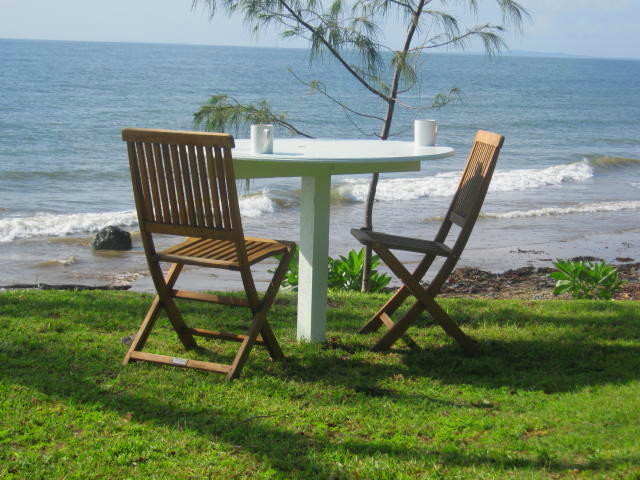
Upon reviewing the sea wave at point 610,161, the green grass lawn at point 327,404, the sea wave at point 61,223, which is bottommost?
the sea wave at point 610,161

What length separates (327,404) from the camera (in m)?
3.45

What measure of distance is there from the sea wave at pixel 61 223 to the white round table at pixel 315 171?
8.43m

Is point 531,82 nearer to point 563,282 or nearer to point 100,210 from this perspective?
point 100,210

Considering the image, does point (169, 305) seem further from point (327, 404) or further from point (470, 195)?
point (470, 195)

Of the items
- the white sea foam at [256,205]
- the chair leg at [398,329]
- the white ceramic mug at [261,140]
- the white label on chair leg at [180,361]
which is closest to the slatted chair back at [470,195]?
the chair leg at [398,329]

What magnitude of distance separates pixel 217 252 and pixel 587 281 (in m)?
3.78

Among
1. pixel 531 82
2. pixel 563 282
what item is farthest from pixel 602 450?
pixel 531 82

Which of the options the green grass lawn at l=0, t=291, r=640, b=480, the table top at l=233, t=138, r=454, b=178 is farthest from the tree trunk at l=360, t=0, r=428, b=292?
the table top at l=233, t=138, r=454, b=178

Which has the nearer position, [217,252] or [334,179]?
[217,252]

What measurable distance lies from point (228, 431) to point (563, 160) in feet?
71.2

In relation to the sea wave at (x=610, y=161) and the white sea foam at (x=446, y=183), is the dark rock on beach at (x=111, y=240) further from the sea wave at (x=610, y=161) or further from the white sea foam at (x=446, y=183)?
the sea wave at (x=610, y=161)

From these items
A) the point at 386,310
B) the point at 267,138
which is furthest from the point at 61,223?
the point at 267,138

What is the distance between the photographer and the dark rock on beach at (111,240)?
35.7ft

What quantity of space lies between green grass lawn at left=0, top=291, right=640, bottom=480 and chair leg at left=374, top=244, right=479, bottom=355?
91mm
